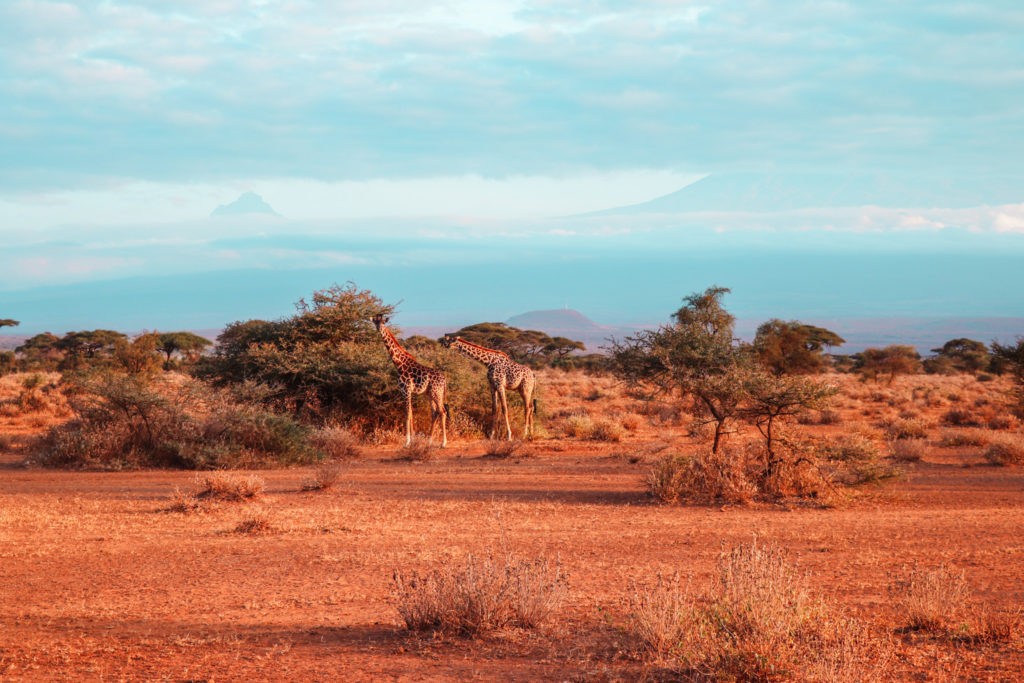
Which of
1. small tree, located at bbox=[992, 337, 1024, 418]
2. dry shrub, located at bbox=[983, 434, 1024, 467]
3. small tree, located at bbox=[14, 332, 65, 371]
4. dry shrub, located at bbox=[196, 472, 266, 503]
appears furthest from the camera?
small tree, located at bbox=[14, 332, 65, 371]

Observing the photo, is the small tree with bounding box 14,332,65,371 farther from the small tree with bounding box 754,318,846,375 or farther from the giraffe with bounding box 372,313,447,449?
the small tree with bounding box 754,318,846,375

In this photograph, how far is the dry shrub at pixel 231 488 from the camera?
14.2 metres

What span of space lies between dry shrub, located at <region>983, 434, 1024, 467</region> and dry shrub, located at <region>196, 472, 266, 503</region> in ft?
42.9

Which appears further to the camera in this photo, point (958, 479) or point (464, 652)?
point (958, 479)

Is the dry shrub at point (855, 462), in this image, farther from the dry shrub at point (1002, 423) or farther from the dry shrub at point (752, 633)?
the dry shrub at point (1002, 423)

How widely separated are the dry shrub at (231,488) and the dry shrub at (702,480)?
561cm

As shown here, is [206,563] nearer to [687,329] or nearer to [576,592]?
[576,592]

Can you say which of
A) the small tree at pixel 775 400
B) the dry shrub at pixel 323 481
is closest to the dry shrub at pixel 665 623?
the small tree at pixel 775 400

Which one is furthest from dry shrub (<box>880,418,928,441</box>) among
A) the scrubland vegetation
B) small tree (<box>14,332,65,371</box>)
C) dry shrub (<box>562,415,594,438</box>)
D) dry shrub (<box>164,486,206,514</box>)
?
small tree (<box>14,332,65,371</box>)

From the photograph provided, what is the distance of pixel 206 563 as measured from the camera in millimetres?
10352

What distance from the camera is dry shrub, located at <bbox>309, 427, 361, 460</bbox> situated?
65.7 ft

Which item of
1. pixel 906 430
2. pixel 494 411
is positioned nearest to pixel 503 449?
pixel 494 411

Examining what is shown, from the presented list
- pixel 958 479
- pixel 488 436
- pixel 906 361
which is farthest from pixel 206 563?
pixel 906 361

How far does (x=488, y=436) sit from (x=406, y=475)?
22.9 ft
